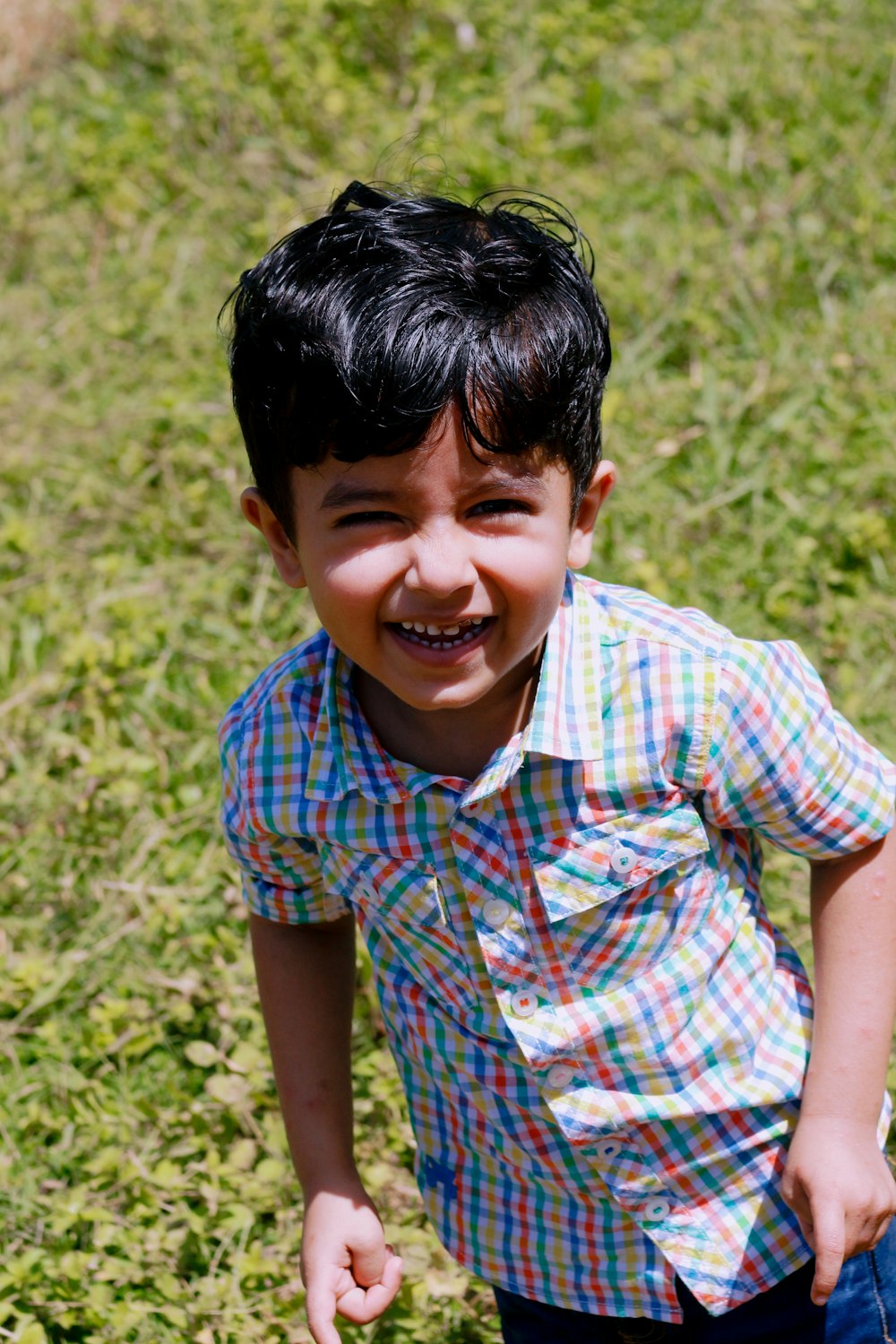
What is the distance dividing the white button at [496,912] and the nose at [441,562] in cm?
34

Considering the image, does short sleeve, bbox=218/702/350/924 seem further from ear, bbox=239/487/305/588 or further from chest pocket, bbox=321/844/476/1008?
ear, bbox=239/487/305/588

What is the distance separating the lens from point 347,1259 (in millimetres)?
1747

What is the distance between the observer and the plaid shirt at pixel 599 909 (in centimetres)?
158

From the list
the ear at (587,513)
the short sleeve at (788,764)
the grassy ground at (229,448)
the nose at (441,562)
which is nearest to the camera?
the nose at (441,562)

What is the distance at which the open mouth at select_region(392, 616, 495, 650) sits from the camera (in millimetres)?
1514

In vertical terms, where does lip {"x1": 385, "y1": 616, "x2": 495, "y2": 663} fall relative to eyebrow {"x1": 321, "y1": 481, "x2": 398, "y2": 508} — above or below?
below

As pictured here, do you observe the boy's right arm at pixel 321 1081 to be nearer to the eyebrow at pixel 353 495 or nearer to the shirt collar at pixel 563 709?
the shirt collar at pixel 563 709

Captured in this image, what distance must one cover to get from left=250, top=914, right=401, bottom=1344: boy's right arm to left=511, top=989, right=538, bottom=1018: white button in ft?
1.01

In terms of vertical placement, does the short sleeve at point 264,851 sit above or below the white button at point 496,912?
above

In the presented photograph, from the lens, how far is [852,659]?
3014 millimetres

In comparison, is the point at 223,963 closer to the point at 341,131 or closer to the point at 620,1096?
the point at 620,1096

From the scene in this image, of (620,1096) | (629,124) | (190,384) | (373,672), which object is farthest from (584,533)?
(629,124)

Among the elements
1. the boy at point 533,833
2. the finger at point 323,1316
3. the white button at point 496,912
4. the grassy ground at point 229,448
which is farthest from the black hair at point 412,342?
the grassy ground at point 229,448

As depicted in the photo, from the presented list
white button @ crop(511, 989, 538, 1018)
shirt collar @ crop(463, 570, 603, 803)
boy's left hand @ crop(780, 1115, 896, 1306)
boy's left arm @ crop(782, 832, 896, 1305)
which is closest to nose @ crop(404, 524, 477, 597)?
shirt collar @ crop(463, 570, 603, 803)
